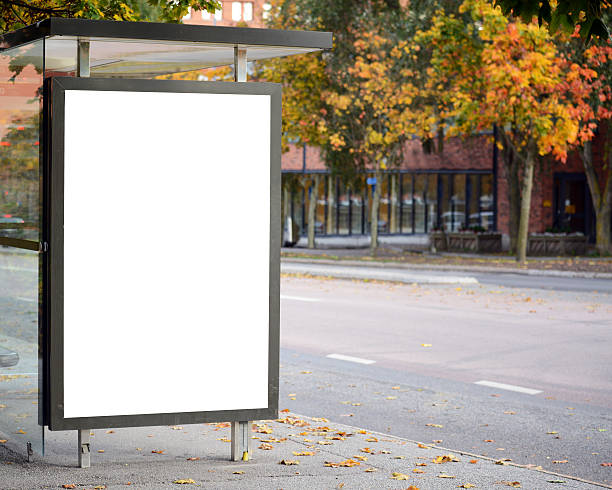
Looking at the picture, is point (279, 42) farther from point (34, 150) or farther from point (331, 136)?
point (331, 136)

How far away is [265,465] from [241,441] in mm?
219

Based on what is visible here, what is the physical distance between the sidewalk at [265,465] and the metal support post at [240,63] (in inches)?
91.2

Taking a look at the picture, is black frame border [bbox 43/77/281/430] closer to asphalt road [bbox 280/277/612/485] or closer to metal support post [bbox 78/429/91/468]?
metal support post [bbox 78/429/91/468]

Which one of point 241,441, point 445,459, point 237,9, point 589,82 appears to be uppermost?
point 237,9

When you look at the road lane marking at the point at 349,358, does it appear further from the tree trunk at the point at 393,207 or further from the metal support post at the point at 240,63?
the tree trunk at the point at 393,207

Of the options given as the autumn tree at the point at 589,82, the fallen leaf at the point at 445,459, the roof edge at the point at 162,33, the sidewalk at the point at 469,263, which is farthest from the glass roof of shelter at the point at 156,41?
the autumn tree at the point at 589,82

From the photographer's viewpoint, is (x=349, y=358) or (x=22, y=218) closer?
(x=22, y=218)

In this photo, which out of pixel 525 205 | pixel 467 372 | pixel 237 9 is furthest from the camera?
pixel 237 9

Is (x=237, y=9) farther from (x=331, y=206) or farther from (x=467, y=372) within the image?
(x=467, y=372)

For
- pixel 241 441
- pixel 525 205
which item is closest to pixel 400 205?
pixel 525 205

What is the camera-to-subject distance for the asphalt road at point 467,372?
24.4ft

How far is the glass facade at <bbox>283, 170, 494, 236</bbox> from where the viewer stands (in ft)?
152

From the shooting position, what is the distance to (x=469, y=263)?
28234mm

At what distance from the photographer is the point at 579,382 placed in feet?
31.3
